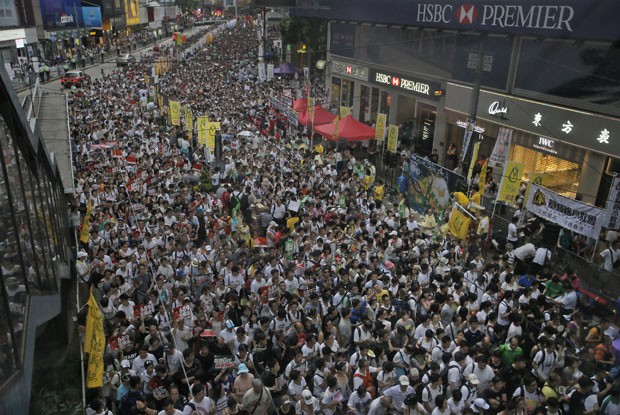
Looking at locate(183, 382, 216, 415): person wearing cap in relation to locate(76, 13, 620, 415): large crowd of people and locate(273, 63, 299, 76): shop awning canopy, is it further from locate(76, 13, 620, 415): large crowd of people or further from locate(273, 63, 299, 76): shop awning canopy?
locate(273, 63, 299, 76): shop awning canopy

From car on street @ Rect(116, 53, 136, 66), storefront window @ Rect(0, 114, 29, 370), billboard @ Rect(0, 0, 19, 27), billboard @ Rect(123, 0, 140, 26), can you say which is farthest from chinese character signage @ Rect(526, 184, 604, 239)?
billboard @ Rect(123, 0, 140, 26)

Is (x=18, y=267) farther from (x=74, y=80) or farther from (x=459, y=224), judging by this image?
(x=74, y=80)

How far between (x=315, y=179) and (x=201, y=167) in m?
4.01

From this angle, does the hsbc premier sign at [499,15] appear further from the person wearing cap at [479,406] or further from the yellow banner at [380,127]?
the person wearing cap at [479,406]

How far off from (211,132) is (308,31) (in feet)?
76.4

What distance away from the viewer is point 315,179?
16.5 metres

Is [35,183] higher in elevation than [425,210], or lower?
higher

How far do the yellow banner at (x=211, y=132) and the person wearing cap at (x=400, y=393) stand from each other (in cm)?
1319

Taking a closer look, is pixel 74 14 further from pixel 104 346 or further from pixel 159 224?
pixel 104 346

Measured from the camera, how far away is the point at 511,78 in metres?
18.1

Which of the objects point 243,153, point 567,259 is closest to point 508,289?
point 567,259

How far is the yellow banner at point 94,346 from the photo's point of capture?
282 inches

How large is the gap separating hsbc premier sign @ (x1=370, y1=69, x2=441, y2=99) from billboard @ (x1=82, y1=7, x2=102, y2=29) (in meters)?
47.9

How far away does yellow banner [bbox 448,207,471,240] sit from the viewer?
36.9 feet
